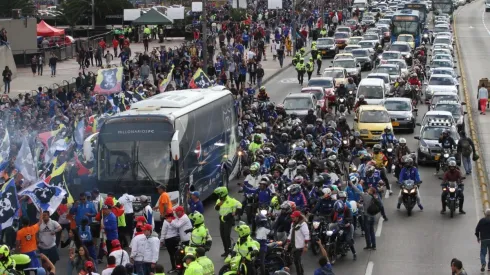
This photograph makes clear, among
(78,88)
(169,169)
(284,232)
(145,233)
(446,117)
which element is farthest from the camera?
(78,88)

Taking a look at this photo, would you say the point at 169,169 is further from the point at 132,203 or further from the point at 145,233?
the point at 145,233

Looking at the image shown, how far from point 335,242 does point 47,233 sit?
19.3ft

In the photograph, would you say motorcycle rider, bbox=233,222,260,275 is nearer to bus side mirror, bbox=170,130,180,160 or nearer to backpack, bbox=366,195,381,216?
backpack, bbox=366,195,381,216

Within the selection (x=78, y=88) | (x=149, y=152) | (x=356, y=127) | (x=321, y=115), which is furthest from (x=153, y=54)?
(x=149, y=152)

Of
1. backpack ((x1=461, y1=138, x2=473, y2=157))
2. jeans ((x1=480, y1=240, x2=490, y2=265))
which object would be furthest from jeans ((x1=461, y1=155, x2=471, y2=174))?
jeans ((x1=480, y1=240, x2=490, y2=265))

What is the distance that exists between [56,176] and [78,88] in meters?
22.0

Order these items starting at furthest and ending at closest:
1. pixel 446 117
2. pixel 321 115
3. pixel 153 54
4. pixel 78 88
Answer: pixel 153 54
pixel 78 88
pixel 321 115
pixel 446 117

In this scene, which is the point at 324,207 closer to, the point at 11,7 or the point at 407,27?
the point at 407,27

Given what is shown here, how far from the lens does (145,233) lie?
19.4 metres

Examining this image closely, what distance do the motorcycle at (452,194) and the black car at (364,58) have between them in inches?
1352

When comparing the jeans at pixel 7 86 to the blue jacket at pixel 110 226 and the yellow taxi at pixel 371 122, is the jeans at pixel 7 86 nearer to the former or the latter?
the yellow taxi at pixel 371 122

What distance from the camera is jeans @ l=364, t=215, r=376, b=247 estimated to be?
23.8 meters

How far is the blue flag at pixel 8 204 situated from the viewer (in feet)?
67.3

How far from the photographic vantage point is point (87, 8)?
267ft
